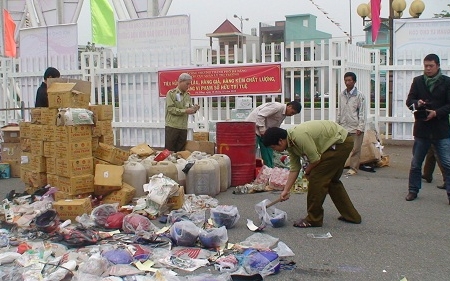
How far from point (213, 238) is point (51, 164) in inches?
129

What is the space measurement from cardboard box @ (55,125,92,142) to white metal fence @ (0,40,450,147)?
4.01 meters

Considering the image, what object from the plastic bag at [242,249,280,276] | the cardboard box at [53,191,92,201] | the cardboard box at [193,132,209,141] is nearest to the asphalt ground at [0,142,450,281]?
the plastic bag at [242,249,280,276]

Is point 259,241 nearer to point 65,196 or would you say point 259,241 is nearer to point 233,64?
point 65,196

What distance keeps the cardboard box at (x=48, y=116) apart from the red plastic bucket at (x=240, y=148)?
2.68m

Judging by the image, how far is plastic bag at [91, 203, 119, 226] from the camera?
20.7 feet

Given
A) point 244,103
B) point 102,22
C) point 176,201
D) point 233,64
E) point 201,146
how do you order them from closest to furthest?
point 176,201, point 201,146, point 244,103, point 233,64, point 102,22

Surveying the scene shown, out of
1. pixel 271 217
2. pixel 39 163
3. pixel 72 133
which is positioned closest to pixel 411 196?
pixel 271 217

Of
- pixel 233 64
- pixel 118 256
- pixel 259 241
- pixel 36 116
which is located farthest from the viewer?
pixel 233 64

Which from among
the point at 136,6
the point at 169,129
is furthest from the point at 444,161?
the point at 136,6

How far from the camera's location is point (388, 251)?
17.4ft

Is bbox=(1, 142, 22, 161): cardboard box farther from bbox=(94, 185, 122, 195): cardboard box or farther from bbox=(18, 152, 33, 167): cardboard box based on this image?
bbox=(94, 185, 122, 195): cardboard box

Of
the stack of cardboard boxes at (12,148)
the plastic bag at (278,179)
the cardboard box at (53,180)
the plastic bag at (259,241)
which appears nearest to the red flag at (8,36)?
the stack of cardboard boxes at (12,148)

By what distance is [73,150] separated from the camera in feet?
23.5

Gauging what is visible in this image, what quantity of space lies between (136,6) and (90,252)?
9.35m
